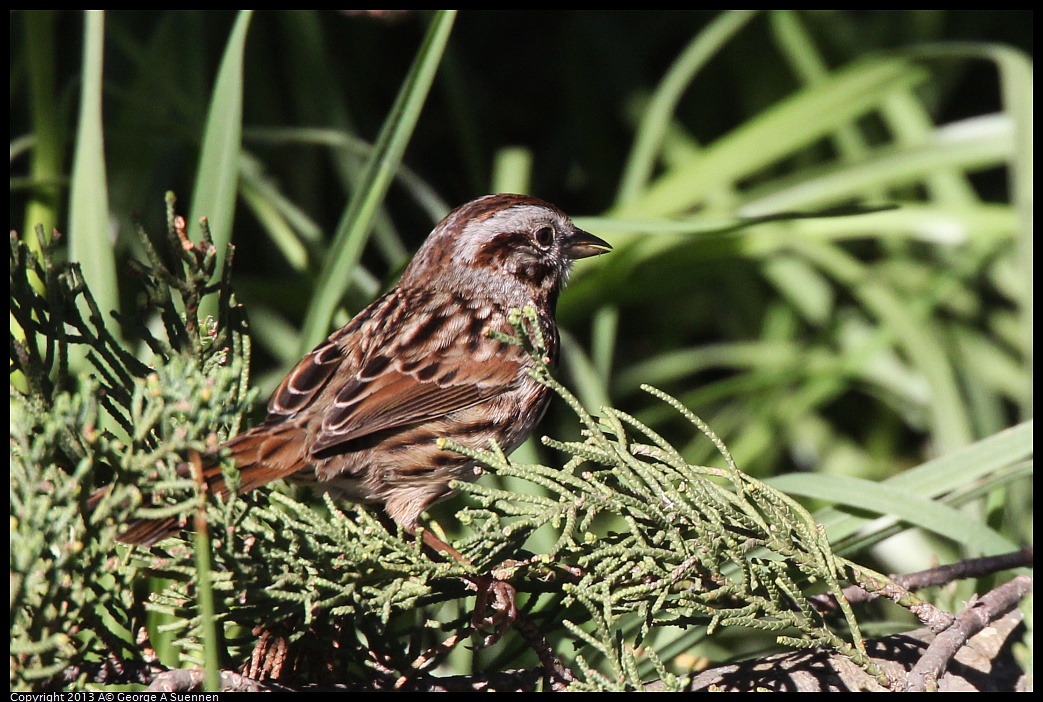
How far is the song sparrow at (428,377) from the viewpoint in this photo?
5.69 ft

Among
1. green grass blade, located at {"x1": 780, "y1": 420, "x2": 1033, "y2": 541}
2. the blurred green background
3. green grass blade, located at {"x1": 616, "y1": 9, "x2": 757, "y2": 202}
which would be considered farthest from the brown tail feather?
green grass blade, located at {"x1": 616, "y1": 9, "x2": 757, "y2": 202}

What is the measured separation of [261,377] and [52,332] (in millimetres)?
1322

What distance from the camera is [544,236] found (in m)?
2.32

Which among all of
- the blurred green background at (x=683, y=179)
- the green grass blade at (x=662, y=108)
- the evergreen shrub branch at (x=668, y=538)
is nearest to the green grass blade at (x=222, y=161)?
the blurred green background at (x=683, y=179)

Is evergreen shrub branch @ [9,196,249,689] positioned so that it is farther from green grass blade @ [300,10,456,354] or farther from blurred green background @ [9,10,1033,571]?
blurred green background @ [9,10,1033,571]

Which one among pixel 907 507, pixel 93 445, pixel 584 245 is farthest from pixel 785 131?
pixel 93 445

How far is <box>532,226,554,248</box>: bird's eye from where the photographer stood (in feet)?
7.60

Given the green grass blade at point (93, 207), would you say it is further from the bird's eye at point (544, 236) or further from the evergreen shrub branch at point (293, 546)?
the bird's eye at point (544, 236)

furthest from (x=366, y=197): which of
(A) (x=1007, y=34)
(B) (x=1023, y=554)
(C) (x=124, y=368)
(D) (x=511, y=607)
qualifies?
(A) (x=1007, y=34)

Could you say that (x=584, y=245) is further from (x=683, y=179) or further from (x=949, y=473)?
(x=949, y=473)

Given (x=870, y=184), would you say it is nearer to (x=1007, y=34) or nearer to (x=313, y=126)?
(x=1007, y=34)

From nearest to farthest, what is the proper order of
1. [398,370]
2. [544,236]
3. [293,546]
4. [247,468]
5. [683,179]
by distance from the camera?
[293,546]
[247,468]
[398,370]
[544,236]
[683,179]

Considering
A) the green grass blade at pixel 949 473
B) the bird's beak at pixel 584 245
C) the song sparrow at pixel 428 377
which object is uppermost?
the bird's beak at pixel 584 245

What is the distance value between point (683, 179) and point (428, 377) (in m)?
1.21
